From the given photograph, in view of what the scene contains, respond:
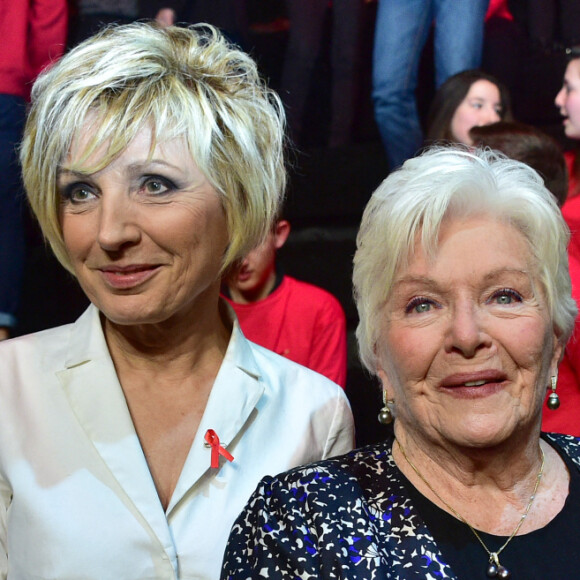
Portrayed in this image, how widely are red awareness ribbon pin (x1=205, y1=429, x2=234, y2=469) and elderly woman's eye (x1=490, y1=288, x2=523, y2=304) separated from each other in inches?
24.9

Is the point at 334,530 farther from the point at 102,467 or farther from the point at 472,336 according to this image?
the point at 102,467

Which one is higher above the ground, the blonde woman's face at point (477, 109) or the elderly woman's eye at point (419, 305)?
the blonde woman's face at point (477, 109)

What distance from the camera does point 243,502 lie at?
1.87 metres

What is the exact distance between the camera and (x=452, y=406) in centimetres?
162

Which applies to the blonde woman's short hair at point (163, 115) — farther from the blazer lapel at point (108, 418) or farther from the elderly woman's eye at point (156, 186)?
the blazer lapel at point (108, 418)

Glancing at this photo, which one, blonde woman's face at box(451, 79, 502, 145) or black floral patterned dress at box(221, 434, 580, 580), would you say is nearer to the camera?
black floral patterned dress at box(221, 434, 580, 580)

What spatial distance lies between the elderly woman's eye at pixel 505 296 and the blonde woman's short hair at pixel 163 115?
55cm

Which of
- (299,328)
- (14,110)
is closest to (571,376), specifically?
(299,328)

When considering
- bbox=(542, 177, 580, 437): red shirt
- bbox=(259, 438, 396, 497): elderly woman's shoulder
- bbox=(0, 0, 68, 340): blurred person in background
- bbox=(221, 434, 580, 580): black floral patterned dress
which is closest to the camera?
bbox=(221, 434, 580, 580): black floral patterned dress

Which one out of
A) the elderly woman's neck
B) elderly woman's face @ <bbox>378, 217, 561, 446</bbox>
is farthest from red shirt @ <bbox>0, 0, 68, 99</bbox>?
elderly woman's face @ <bbox>378, 217, 561, 446</bbox>

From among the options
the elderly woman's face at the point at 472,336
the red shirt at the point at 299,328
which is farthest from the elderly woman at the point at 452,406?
the red shirt at the point at 299,328

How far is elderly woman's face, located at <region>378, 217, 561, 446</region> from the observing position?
→ 63.4 inches

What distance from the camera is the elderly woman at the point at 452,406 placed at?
62.4 inches

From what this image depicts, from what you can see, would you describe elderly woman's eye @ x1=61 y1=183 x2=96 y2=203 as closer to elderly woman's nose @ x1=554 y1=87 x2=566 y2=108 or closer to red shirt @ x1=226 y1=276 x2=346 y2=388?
red shirt @ x1=226 y1=276 x2=346 y2=388
